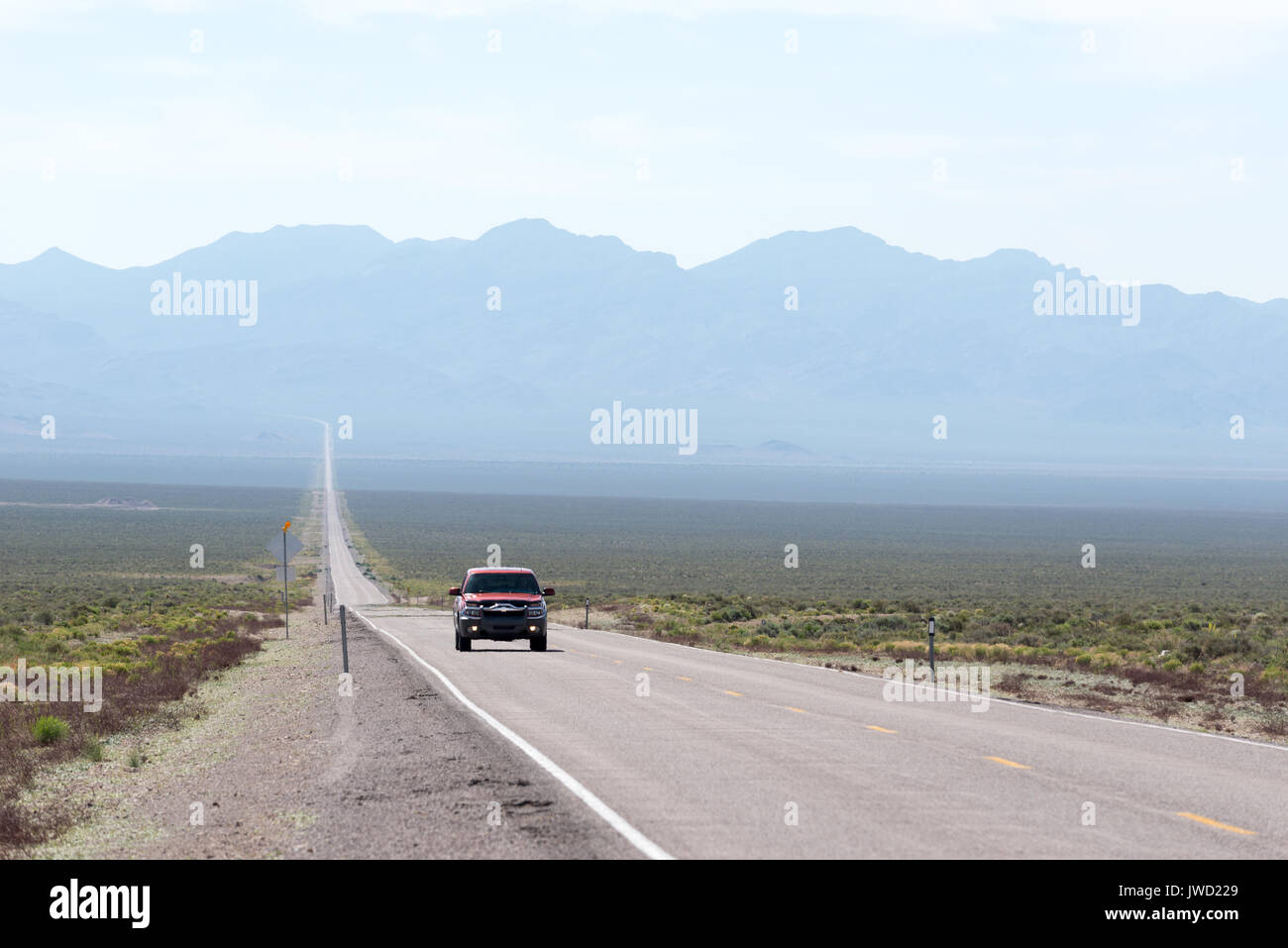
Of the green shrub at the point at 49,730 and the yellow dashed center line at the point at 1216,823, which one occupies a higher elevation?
the yellow dashed center line at the point at 1216,823

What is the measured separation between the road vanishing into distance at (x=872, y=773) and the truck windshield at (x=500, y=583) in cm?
841

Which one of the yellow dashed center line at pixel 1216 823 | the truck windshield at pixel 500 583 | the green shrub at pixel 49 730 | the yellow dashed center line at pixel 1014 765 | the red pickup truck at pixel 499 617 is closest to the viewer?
the yellow dashed center line at pixel 1216 823

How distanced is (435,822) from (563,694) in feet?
32.3

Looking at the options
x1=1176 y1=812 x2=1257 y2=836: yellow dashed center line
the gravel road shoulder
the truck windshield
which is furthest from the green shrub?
x1=1176 y1=812 x2=1257 y2=836: yellow dashed center line

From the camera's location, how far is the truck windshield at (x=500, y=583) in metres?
32.1

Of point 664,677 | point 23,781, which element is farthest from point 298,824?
point 664,677

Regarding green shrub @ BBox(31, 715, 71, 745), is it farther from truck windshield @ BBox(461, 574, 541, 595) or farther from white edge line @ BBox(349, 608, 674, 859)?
truck windshield @ BBox(461, 574, 541, 595)

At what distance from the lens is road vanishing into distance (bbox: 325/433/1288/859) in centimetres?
1027

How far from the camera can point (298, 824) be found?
38.3ft

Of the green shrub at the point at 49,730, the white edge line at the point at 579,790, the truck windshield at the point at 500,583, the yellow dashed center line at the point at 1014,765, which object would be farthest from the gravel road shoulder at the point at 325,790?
the truck windshield at the point at 500,583

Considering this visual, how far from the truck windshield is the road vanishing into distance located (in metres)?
8.41

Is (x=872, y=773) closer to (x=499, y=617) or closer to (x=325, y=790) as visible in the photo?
(x=325, y=790)

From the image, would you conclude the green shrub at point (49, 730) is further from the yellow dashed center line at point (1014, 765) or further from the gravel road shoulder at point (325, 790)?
the yellow dashed center line at point (1014, 765)
